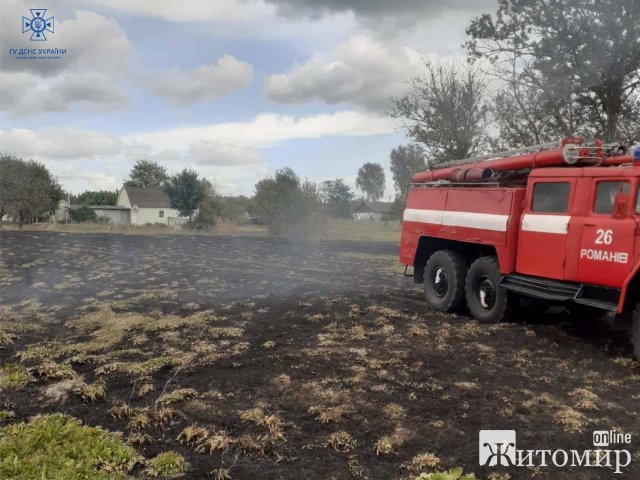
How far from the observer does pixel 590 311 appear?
29.0 feet

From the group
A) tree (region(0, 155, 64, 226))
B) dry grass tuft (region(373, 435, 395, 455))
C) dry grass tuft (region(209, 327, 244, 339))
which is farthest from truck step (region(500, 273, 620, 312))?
tree (region(0, 155, 64, 226))

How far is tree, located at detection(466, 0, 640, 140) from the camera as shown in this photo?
1429cm

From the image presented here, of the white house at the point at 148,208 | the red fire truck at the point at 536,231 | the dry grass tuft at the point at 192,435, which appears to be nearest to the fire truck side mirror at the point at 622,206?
the red fire truck at the point at 536,231

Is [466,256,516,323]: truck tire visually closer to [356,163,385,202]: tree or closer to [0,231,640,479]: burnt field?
[0,231,640,479]: burnt field

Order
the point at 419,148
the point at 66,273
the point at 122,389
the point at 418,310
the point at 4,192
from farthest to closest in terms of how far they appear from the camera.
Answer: the point at 4,192, the point at 419,148, the point at 66,273, the point at 418,310, the point at 122,389

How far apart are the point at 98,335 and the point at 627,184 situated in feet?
28.0

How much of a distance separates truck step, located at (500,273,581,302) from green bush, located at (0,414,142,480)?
5972mm

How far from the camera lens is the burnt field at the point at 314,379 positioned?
14.6ft

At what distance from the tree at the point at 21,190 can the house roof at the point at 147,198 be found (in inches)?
848

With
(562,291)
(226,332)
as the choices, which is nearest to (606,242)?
(562,291)

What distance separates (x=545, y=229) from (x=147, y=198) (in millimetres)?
67014

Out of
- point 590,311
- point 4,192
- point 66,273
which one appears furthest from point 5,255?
point 4,192

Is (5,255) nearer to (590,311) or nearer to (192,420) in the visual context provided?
(192,420)

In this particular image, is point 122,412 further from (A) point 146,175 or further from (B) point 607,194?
(A) point 146,175
